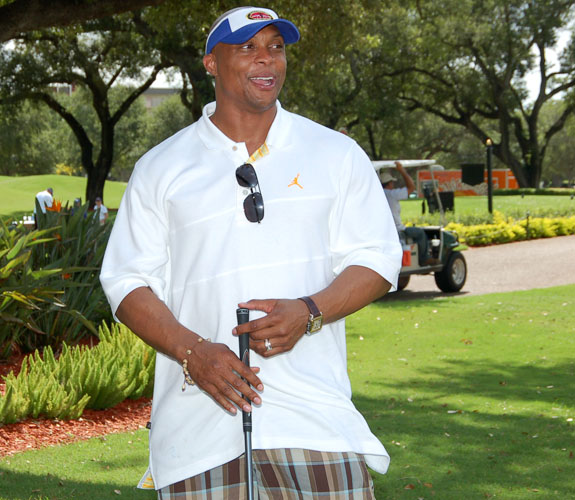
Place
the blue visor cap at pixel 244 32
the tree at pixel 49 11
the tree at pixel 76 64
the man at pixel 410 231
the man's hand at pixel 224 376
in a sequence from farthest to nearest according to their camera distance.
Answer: the tree at pixel 76 64 < the man at pixel 410 231 < the tree at pixel 49 11 < the blue visor cap at pixel 244 32 < the man's hand at pixel 224 376

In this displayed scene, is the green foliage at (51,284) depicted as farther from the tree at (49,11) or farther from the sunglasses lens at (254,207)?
the sunglasses lens at (254,207)

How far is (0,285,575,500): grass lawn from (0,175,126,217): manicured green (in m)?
45.7

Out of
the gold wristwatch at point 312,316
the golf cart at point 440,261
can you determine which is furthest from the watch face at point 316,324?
the golf cart at point 440,261

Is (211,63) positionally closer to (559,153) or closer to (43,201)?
(43,201)

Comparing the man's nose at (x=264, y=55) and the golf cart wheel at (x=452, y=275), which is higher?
the man's nose at (x=264, y=55)

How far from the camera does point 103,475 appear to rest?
5363mm

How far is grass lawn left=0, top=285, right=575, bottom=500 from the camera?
5.29m

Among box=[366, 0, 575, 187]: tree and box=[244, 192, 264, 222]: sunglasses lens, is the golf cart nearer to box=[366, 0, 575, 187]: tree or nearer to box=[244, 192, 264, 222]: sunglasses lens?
box=[244, 192, 264, 222]: sunglasses lens

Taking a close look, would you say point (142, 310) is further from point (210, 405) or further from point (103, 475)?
point (103, 475)

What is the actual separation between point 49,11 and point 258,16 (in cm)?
953

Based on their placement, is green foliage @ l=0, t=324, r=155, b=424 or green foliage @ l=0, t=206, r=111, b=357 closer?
green foliage @ l=0, t=324, r=155, b=424

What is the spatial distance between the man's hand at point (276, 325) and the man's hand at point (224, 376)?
0.22 ft

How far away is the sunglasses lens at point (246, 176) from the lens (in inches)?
95.8

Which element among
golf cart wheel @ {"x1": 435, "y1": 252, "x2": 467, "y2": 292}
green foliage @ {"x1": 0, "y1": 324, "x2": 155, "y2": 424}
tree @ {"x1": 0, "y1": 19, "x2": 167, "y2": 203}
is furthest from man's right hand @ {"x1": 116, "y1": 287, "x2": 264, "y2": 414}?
tree @ {"x1": 0, "y1": 19, "x2": 167, "y2": 203}
